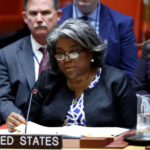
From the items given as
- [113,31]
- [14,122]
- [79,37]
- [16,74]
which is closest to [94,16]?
[113,31]

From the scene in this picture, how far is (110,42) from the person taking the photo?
3.11m

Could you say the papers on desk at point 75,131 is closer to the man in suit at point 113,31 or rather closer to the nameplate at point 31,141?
the nameplate at point 31,141

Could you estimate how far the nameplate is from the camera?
1603 mm

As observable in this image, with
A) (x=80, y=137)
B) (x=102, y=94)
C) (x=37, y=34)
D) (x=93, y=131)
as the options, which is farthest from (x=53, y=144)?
(x=37, y=34)

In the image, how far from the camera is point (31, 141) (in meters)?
1.62

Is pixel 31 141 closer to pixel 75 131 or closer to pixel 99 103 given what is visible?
pixel 75 131

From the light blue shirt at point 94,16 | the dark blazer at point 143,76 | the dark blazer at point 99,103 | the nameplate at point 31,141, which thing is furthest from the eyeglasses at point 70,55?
the light blue shirt at point 94,16

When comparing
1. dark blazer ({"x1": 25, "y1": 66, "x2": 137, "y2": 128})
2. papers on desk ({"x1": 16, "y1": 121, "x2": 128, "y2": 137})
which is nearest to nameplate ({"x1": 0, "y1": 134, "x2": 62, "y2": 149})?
papers on desk ({"x1": 16, "y1": 121, "x2": 128, "y2": 137})

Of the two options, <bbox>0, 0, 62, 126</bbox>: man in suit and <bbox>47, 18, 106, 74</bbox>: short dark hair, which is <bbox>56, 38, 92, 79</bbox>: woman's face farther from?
<bbox>0, 0, 62, 126</bbox>: man in suit

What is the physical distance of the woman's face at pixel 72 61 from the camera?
222 cm

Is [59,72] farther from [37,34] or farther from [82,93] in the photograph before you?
[37,34]

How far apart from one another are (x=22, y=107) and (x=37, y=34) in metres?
0.45

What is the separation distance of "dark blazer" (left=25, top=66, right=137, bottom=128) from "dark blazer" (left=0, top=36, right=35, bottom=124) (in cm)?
36

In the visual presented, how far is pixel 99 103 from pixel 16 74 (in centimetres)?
72
